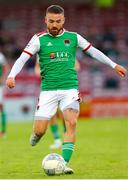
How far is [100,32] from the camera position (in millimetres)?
34281

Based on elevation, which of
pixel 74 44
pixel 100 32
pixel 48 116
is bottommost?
pixel 48 116

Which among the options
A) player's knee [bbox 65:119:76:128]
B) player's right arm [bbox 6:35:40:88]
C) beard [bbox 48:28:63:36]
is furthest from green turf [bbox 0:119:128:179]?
beard [bbox 48:28:63:36]

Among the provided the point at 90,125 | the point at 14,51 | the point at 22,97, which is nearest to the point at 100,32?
the point at 14,51

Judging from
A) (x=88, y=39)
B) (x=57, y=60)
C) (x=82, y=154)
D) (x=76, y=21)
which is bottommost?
(x=82, y=154)

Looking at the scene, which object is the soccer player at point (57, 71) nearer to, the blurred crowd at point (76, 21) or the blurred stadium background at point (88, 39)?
the blurred stadium background at point (88, 39)

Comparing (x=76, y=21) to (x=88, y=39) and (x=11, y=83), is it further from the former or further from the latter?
(x=11, y=83)

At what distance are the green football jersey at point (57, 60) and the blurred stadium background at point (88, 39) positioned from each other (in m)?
15.8

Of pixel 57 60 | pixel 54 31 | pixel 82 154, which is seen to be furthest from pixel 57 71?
pixel 82 154

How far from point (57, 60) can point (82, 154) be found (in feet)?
12.0

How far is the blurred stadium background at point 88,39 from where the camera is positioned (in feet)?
92.2

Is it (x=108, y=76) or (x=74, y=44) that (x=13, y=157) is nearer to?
(x=74, y=44)

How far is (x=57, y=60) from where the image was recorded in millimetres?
11141

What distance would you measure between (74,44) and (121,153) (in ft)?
12.5

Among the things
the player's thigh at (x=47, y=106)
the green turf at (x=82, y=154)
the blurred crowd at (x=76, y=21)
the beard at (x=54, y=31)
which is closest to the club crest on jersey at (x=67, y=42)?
the beard at (x=54, y=31)
